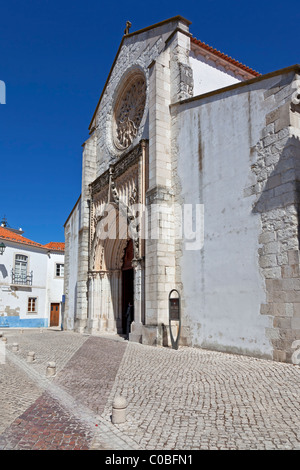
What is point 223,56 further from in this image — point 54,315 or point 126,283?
point 54,315

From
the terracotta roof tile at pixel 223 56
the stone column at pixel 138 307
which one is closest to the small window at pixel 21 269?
the stone column at pixel 138 307

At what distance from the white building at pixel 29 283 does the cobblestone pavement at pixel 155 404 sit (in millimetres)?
18874

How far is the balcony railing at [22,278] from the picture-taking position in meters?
25.8

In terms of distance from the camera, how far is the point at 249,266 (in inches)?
321

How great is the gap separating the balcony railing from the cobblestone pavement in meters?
19.2

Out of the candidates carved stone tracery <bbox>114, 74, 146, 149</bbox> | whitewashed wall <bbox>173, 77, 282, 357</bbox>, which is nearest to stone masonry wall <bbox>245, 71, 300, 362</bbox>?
whitewashed wall <bbox>173, 77, 282, 357</bbox>

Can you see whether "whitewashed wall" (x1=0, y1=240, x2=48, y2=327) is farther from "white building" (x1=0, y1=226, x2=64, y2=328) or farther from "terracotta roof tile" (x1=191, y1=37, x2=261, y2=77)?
"terracotta roof tile" (x1=191, y1=37, x2=261, y2=77)

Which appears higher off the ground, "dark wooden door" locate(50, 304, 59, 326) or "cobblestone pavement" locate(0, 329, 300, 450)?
"cobblestone pavement" locate(0, 329, 300, 450)

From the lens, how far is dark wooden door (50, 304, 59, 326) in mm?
28661

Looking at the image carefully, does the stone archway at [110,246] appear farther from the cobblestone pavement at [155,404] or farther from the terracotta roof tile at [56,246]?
the terracotta roof tile at [56,246]

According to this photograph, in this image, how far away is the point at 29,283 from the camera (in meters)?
27.0

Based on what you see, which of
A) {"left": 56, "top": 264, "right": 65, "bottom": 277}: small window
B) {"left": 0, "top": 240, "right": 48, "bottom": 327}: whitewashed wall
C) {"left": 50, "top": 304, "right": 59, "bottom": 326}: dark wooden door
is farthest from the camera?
{"left": 56, "top": 264, "right": 65, "bottom": 277}: small window

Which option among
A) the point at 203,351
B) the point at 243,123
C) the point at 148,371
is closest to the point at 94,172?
the point at 243,123

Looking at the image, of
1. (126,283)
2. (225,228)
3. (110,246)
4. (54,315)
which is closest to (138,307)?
(225,228)
